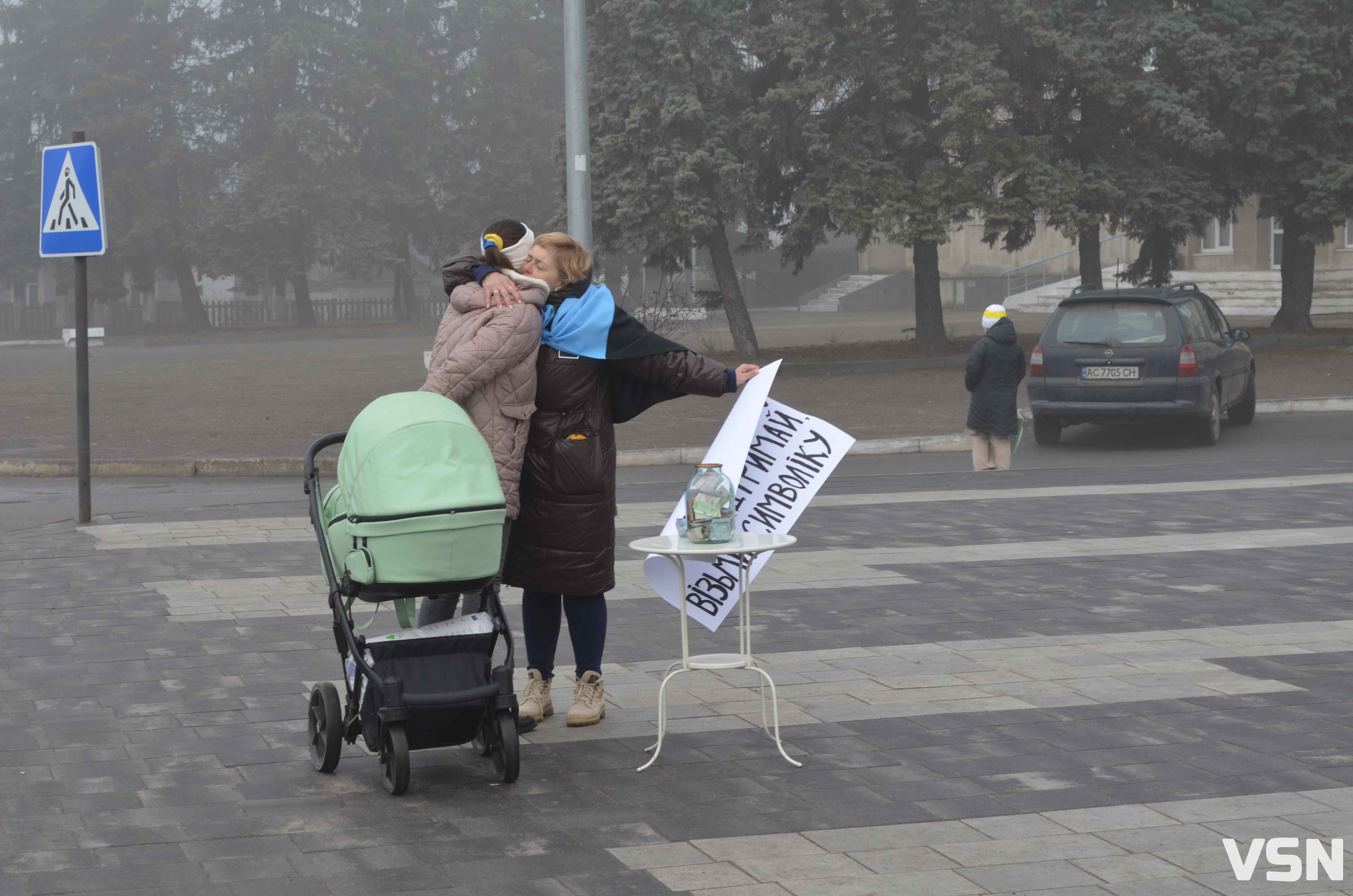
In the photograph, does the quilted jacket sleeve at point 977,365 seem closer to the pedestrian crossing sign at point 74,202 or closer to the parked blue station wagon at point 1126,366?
the parked blue station wagon at point 1126,366

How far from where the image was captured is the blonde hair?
5598 millimetres

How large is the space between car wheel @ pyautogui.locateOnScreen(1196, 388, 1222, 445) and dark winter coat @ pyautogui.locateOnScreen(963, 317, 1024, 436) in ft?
11.9

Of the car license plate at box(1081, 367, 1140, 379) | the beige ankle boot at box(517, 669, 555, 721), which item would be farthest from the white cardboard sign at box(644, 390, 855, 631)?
the car license plate at box(1081, 367, 1140, 379)

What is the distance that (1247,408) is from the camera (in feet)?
61.4

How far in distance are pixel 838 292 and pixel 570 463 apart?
62115 mm

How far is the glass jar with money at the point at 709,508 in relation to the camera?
529 cm

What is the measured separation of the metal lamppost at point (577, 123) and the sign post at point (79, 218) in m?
3.69

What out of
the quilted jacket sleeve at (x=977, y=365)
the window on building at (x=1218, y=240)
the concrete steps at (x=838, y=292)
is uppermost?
the window on building at (x=1218, y=240)

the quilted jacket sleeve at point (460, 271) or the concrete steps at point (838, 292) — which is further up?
the concrete steps at point (838, 292)

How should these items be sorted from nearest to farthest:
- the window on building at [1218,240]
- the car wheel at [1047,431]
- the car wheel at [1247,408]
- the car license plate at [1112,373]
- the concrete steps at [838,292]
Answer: the car license plate at [1112,373] < the car wheel at [1047,431] < the car wheel at [1247,408] < the window on building at [1218,240] < the concrete steps at [838,292]

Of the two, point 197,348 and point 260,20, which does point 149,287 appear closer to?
point 260,20

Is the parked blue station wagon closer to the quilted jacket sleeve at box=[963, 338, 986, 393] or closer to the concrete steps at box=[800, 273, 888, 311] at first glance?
the quilted jacket sleeve at box=[963, 338, 986, 393]

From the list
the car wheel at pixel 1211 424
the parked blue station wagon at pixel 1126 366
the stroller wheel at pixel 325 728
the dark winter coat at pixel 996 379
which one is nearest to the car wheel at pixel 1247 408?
the parked blue station wagon at pixel 1126 366

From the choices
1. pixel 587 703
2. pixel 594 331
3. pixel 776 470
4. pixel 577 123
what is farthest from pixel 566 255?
pixel 577 123
